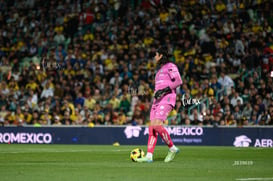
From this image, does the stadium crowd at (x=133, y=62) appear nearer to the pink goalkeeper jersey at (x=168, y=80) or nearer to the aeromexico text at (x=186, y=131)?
the aeromexico text at (x=186, y=131)

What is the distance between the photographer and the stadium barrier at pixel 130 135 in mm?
25234

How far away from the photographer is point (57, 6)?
1369 inches

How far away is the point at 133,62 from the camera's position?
29594 millimetres

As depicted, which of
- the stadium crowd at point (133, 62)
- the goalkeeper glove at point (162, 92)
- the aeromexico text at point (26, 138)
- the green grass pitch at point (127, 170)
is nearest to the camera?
the green grass pitch at point (127, 170)

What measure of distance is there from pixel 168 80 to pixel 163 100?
17.5 inches

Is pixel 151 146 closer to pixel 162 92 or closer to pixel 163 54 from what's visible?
pixel 162 92

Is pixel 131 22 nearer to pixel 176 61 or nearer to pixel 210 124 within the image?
pixel 176 61

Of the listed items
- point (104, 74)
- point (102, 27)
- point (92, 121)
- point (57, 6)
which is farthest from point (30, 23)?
point (92, 121)

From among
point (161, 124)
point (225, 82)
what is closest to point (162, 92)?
point (161, 124)

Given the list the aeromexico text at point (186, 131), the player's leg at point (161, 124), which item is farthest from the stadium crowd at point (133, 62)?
the player's leg at point (161, 124)

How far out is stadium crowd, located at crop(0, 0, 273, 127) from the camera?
2689 cm

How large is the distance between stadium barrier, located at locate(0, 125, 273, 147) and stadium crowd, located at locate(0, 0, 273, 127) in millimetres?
585

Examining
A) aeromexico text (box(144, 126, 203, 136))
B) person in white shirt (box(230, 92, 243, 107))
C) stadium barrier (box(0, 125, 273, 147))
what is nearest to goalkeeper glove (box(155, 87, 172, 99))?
stadium barrier (box(0, 125, 273, 147))

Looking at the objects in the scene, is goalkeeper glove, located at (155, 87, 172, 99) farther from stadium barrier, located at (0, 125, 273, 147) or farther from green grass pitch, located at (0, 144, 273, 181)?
stadium barrier, located at (0, 125, 273, 147)
